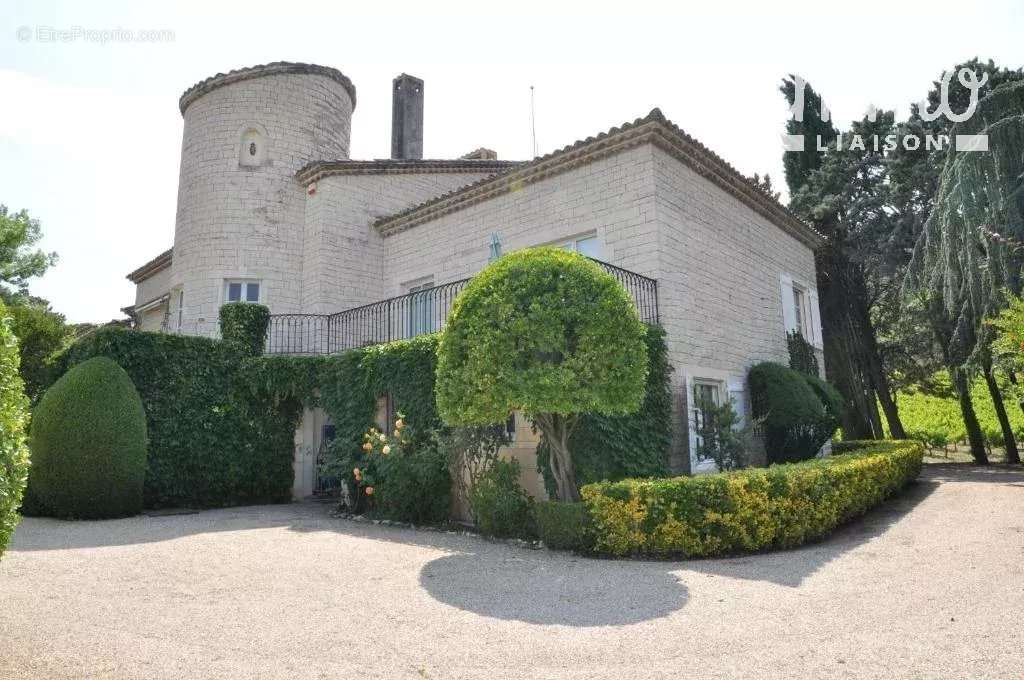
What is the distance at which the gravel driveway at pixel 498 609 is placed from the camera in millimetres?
3811

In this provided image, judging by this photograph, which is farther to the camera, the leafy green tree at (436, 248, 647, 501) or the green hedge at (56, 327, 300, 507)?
the green hedge at (56, 327, 300, 507)

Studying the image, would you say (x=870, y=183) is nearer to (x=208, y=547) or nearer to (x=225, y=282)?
(x=225, y=282)

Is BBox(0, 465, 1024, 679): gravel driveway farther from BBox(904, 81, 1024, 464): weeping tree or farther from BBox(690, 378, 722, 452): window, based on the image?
BBox(904, 81, 1024, 464): weeping tree

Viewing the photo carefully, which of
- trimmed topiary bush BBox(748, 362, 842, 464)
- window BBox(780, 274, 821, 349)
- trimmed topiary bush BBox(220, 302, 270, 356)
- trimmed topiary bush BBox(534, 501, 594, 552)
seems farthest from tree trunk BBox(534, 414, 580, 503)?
window BBox(780, 274, 821, 349)

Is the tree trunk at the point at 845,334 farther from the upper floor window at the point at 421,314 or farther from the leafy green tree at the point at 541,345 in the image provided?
the leafy green tree at the point at 541,345

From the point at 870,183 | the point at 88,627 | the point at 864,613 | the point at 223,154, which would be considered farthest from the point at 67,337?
the point at 870,183

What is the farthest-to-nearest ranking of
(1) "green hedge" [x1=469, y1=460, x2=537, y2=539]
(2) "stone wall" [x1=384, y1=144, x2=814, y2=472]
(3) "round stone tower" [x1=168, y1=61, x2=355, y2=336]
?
(3) "round stone tower" [x1=168, y1=61, x2=355, y2=336], (2) "stone wall" [x1=384, y1=144, x2=814, y2=472], (1) "green hedge" [x1=469, y1=460, x2=537, y2=539]

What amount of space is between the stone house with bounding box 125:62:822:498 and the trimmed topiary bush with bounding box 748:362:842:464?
1.17ft

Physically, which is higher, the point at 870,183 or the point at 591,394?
the point at 870,183

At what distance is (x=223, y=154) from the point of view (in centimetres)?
1530

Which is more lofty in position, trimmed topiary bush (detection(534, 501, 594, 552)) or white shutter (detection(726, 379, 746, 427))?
white shutter (detection(726, 379, 746, 427))

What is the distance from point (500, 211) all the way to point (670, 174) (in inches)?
140

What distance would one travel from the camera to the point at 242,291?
14789mm

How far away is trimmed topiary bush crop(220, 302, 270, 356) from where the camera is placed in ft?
41.1
